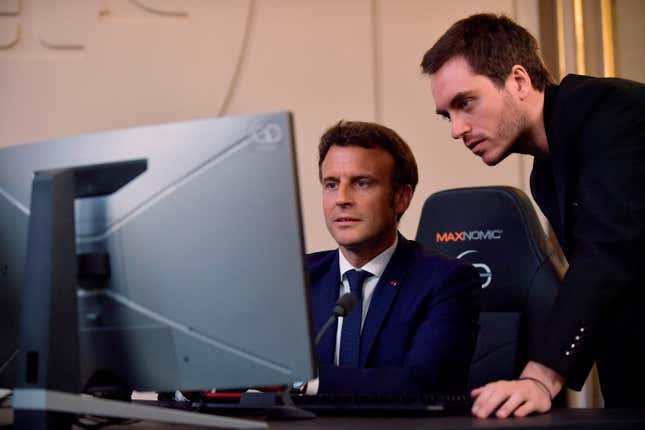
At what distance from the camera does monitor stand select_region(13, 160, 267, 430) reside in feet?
3.38

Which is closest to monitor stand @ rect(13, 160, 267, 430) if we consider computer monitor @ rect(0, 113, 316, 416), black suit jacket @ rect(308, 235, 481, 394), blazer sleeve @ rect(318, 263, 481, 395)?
computer monitor @ rect(0, 113, 316, 416)

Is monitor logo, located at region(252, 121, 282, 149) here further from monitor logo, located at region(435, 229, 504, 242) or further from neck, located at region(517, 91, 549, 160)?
monitor logo, located at region(435, 229, 504, 242)

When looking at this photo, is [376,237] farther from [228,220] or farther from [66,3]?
[66,3]

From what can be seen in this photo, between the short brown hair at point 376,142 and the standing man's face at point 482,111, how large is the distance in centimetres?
39

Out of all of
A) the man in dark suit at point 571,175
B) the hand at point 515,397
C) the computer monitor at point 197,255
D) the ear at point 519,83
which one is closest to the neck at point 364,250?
the man in dark suit at point 571,175

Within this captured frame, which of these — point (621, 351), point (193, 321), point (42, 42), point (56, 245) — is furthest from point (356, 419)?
point (42, 42)

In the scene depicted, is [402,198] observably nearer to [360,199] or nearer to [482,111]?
[360,199]

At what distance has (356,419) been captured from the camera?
4.03 ft

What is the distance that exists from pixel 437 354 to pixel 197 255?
0.82m

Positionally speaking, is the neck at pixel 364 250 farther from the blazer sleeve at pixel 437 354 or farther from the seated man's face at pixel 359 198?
the blazer sleeve at pixel 437 354

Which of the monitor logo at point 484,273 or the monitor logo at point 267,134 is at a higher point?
the monitor logo at point 267,134

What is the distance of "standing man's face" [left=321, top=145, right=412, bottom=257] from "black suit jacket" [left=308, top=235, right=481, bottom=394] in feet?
0.23

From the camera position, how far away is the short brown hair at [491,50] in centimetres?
170

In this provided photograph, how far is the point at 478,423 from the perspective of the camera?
3.76ft
